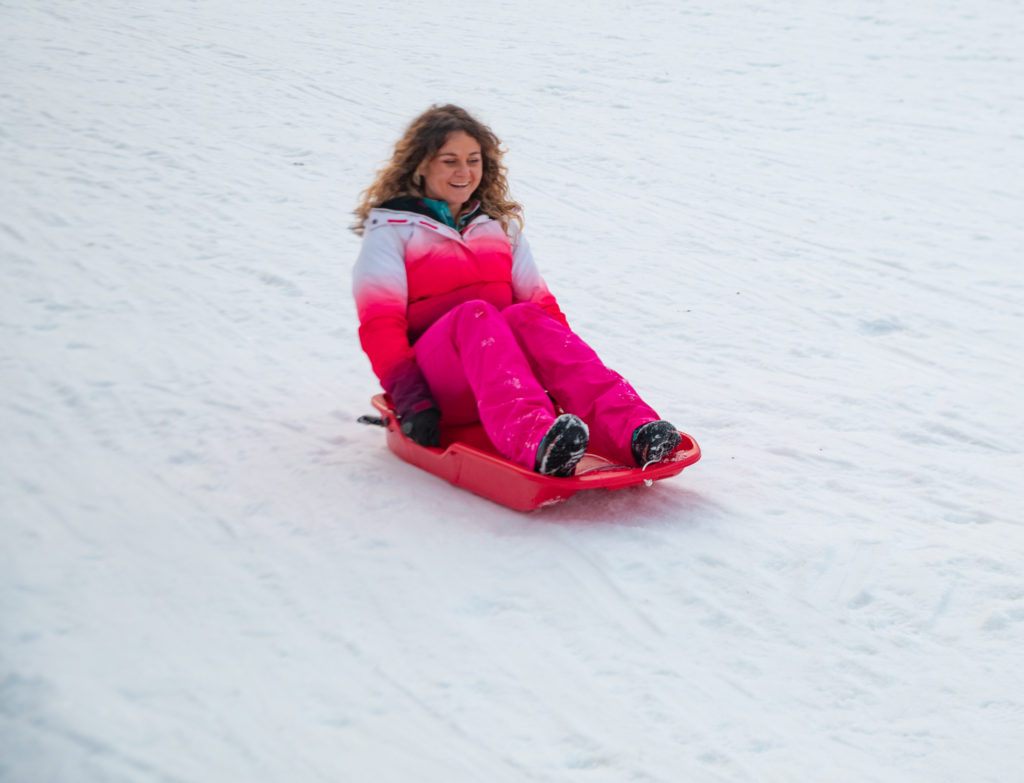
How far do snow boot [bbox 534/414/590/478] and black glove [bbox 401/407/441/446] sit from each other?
0.34m

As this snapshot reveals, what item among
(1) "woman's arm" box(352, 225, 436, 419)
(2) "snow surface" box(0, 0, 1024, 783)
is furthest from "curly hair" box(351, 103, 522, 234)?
(2) "snow surface" box(0, 0, 1024, 783)

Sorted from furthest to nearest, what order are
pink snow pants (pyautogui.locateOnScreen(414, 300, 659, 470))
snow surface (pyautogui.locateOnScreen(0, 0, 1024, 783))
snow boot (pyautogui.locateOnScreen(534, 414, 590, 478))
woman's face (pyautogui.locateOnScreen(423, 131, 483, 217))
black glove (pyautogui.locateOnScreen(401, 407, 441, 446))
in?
woman's face (pyautogui.locateOnScreen(423, 131, 483, 217))
black glove (pyautogui.locateOnScreen(401, 407, 441, 446))
pink snow pants (pyautogui.locateOnScreen(414, 300, 659, 470))
snow boot (pyautogui.locateOnScreen(534, 414, 590, 478))
snow surface (pyautogui.locateOnScreen(0, 0, 1024, 783))

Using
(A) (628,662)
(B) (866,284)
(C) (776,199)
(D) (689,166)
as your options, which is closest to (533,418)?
(A) (628,662)

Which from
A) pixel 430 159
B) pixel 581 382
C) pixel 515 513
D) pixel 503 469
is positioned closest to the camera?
pixel 503 469

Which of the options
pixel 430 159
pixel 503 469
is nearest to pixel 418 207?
pixel 430 159

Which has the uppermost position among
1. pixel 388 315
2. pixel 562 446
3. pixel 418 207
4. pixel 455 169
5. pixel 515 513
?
pixel 455 169

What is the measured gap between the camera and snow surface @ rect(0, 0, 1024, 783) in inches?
74.1

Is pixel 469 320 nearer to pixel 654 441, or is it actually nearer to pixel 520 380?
pixel 520 380

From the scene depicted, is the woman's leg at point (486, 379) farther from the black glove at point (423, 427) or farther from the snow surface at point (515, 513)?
the snow surface at point (515, 513)

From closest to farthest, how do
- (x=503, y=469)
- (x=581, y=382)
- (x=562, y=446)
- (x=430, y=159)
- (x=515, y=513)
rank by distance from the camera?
1. (x=562, y=446)
2. (x=503, y=469)
3. (x=515, y=513)
4. (x=581, y=382)
5. (x=430, y=159)

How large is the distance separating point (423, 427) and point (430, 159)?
78cm

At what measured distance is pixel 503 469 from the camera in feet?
8.30

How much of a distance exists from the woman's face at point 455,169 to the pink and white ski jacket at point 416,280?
0.09m

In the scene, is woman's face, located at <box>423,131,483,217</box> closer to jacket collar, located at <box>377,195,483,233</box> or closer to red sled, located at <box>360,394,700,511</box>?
jacket collar, located at <box>377,195,483,233</box>
